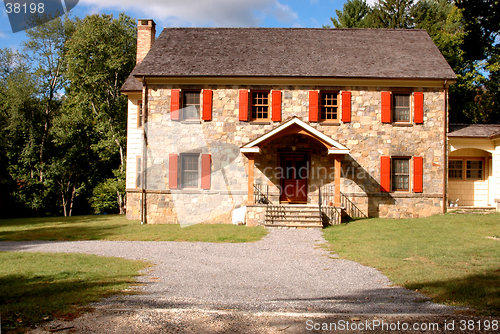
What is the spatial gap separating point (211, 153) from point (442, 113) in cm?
1014

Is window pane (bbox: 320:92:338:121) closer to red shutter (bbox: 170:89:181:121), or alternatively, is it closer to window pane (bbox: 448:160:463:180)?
window pane (bbox: 448:160:463:180)

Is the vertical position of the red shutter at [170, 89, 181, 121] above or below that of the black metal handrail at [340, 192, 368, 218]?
above

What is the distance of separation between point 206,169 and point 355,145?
256 inches

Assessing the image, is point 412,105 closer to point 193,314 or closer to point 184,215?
point 184,215

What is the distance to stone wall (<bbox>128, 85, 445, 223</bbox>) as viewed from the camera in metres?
17.8

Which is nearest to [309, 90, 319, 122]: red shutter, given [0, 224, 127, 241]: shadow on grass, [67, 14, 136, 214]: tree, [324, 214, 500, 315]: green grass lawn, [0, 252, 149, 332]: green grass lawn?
[324, 214, 500, 315]: green grass lawn

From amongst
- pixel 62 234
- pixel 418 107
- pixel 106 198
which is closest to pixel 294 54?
pixel 418 107

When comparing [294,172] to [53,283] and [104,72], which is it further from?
[104,72]

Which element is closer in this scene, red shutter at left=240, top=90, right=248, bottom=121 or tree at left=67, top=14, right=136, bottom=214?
red shutter at left=240, top=90, right=248, bottom=121

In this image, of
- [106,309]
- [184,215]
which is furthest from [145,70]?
[106,309]

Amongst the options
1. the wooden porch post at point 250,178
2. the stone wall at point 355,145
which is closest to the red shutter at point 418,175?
the stone wall at point 355,145

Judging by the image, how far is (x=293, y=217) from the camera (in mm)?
15867

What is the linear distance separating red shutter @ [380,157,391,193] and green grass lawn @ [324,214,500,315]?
160 cm

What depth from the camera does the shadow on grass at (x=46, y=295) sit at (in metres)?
4.89
